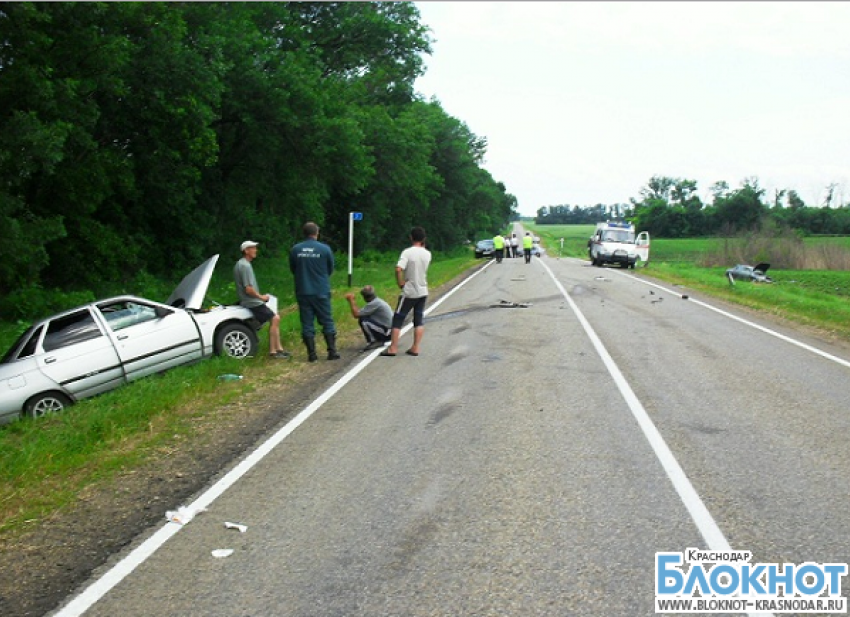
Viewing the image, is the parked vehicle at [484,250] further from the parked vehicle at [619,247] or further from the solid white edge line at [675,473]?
the solid white edge line at [675,473]

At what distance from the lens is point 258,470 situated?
5.83 metres

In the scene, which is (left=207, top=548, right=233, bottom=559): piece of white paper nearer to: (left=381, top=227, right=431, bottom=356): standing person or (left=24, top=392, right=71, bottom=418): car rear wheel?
(left=24, top=392, right=71, bottom=418): car rear wheel

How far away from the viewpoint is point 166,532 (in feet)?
15.3

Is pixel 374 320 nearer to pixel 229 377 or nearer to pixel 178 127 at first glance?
pixel 229 377

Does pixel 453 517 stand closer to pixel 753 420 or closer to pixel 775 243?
pixel 753 420

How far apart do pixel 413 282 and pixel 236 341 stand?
2.68 m

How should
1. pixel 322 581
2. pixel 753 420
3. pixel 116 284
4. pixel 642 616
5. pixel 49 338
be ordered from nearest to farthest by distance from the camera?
pixel 642 616 → pixel 322 581 → pixel 753 420 → pixel 49 338 → pixel 116 284

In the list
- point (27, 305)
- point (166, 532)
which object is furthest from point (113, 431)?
point (27, 305)

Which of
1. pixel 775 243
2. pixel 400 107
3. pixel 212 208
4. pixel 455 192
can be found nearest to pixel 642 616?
pixel 212 208

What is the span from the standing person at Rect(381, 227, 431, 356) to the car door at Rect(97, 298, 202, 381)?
2.78m

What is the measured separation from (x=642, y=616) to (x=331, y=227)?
46.8 meters

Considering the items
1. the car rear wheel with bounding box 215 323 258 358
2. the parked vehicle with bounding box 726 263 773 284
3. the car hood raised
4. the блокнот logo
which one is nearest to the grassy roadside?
the car rear wheel with bounding box 215 323 258 358

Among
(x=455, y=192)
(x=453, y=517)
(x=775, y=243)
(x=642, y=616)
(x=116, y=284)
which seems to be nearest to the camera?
(x=642, y=616)

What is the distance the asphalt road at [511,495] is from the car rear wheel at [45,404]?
330 centimetres
